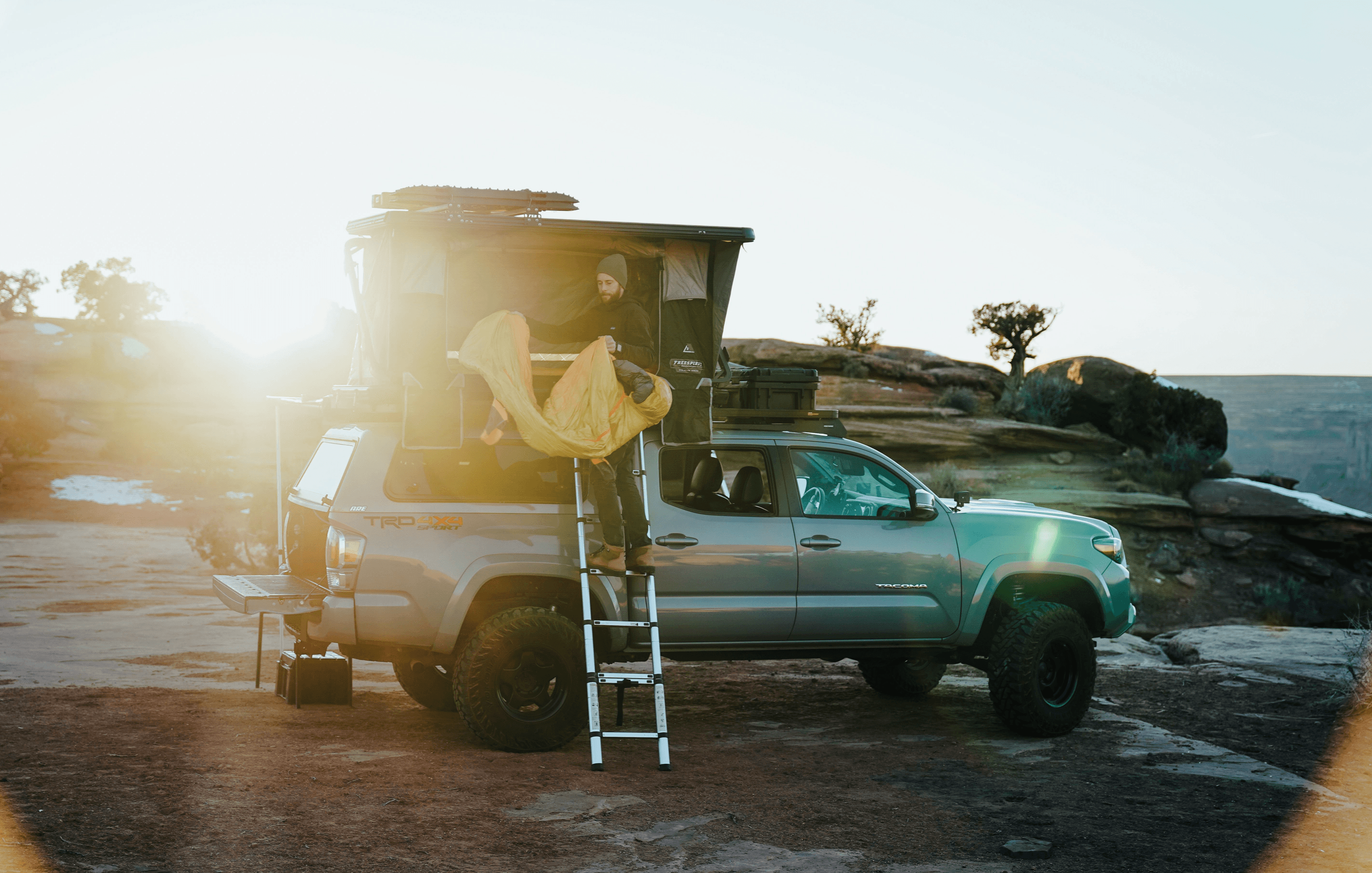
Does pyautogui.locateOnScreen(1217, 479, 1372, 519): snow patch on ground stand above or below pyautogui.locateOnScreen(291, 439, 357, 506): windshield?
below

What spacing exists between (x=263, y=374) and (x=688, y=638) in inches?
1221

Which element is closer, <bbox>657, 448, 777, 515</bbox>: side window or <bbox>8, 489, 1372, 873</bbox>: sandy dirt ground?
<bbox>8, 489, 1372, 873</bbox>: sandy dirt ground

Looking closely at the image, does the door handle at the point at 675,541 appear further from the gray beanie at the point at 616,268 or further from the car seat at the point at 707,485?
the gray beanie at the point at 616,268

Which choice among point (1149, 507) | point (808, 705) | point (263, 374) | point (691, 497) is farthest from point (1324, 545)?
point (263, 374)

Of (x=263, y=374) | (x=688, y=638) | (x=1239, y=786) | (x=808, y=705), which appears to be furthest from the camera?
(x=263, y=374)

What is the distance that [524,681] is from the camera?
696 cm

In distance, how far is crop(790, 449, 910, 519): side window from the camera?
7.87m

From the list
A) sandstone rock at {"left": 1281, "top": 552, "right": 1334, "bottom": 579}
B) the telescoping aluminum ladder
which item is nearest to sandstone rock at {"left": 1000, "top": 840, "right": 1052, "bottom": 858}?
the telescoping aluminum ladder

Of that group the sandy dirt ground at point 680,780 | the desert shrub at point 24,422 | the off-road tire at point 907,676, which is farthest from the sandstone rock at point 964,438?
the desert shrub at point 24,422

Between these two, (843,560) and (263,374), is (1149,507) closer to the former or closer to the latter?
(843,560)

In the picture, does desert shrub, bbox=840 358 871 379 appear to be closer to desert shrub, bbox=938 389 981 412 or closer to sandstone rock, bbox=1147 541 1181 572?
desert shrub, bbox=938 389 981 412

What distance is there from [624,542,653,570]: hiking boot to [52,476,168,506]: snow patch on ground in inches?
855

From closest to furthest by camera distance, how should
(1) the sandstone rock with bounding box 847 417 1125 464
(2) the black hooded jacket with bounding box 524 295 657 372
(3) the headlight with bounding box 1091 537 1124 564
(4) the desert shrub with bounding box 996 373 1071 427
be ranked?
(2) the black hooded jacket with bounding box 524 295 657 372 < (3) the headlight with bounding box 1091 537 1124 564 < (1) the sandstone rock with bounding box 847 417 1125 464 < (4) the desert shrub with bounding box 996 373 1071 427

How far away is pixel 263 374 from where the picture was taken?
116 feet
